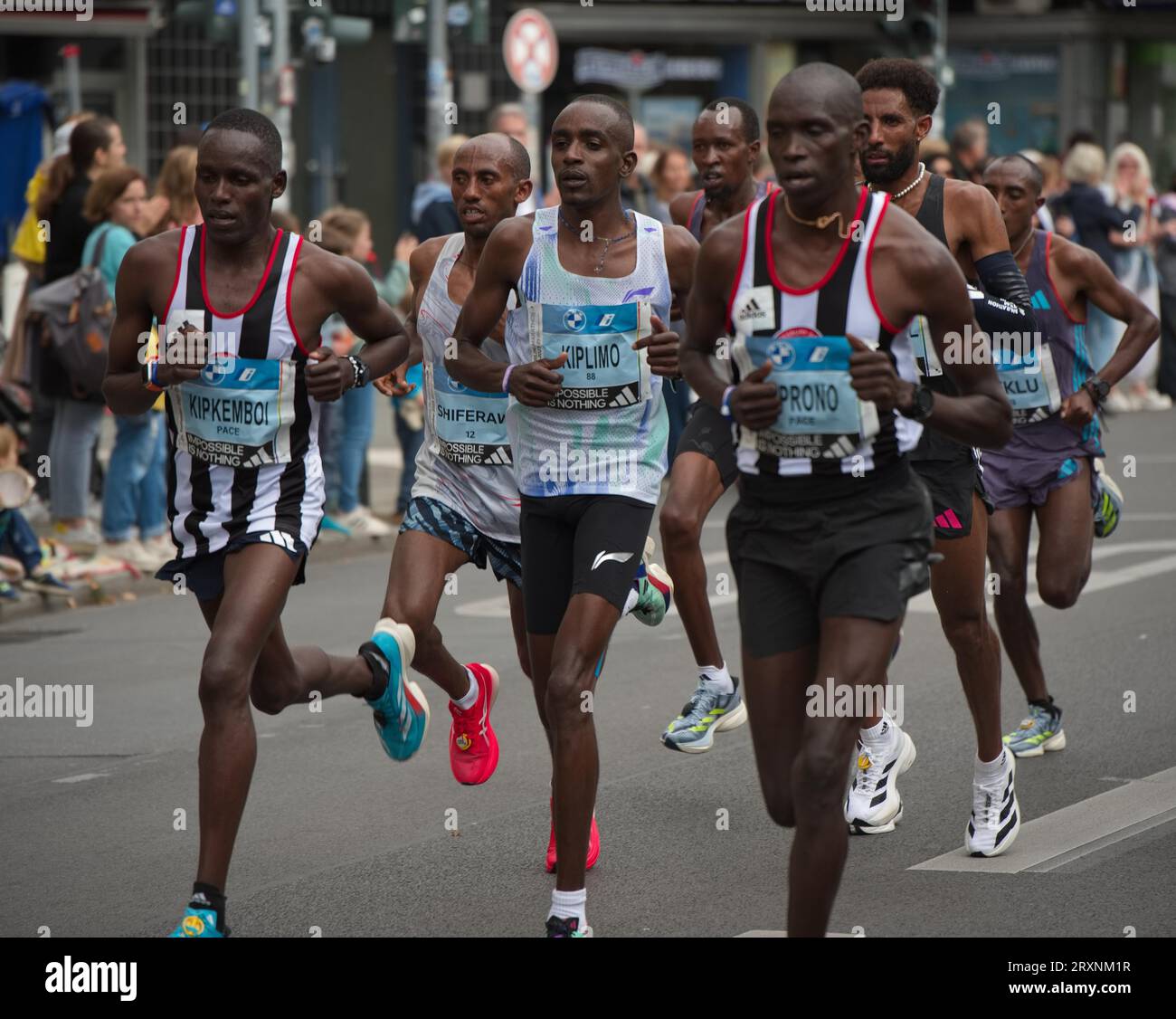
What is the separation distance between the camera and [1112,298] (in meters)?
7.66

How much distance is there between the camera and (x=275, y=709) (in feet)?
20.0

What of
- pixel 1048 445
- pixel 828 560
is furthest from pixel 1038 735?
pixel 828 560

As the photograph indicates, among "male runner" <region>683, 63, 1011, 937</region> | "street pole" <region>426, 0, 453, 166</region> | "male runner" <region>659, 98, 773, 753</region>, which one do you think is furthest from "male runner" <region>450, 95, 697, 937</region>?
"street pole" <region>426, 0, 453, 166</region>

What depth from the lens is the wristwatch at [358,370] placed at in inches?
230

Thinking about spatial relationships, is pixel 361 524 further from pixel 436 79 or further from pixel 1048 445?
pixel 436 79

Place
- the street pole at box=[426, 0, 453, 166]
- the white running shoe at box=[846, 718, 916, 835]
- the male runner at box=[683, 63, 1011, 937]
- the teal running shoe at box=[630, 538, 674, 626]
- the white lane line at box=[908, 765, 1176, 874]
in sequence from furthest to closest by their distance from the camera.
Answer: the street pole at box=[426, 0, 453, 166] → the teal running shoe at box=[630, 538, 674, 626] → the white running shoe at box=[846, 718, 916, 835] → the white lane line at box=[908, 765, 1176, 874] → the male runner at box=[683, 63, 1011, 937]

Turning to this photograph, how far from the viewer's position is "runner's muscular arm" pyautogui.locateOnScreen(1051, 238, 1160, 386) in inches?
301

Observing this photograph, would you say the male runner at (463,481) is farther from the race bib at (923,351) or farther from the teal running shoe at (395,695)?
the race bib at (923,351)

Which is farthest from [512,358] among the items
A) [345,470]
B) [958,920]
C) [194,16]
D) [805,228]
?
[194,16]

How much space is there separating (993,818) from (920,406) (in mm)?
1962

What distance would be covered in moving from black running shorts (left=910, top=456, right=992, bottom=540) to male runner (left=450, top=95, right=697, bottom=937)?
2.83 ft

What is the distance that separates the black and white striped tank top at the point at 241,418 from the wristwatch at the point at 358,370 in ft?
0.49

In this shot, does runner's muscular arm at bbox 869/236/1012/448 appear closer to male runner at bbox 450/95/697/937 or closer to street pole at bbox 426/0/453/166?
male runner at bbox 450/95/697/937

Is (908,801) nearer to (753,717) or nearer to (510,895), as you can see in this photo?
(510,895)
